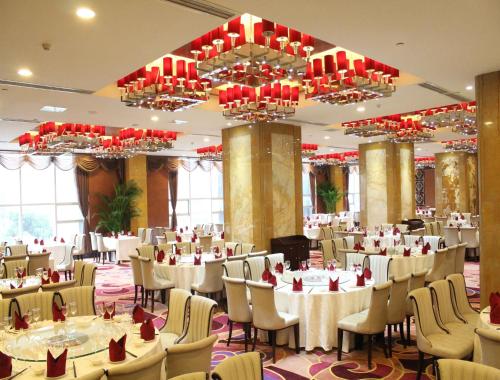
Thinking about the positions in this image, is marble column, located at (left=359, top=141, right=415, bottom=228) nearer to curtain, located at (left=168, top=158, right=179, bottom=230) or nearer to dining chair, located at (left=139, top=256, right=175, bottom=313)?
curtain, located at (left=168, top=158, right=179, bottom=230)

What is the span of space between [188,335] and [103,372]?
1.66 metres

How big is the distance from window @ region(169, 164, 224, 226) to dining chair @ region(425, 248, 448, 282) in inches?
461

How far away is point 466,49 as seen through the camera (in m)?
5.12

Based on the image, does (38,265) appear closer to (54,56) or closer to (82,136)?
(82,136)

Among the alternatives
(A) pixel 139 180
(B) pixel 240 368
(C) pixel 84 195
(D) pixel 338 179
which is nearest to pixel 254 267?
(B) pixel 240 368

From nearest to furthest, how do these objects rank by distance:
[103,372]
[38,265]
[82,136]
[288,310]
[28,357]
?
[103,372] → [28,357] → [288,310] → [38,265] → [82,136]

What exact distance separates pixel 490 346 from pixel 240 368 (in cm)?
184

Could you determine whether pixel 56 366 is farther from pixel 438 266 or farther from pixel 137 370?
pixel 438 266

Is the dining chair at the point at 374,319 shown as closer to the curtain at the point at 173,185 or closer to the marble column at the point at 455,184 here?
the curtain at the point at 173,185

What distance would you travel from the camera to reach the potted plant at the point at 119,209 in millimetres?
15141

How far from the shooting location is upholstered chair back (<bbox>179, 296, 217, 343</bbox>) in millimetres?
4129

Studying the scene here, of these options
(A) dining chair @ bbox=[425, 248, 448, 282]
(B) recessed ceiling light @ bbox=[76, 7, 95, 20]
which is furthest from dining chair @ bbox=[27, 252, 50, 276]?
(A) dining chair @ bbox=[425, 248, 448, 282]

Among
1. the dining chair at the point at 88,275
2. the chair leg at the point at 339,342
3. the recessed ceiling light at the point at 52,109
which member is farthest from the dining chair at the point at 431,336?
the recessed ceiling light at the point at 52,109

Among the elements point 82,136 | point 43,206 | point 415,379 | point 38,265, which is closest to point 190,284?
point 38,265
